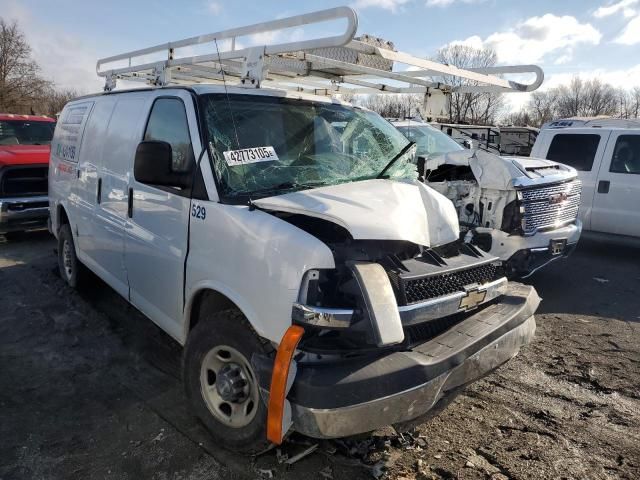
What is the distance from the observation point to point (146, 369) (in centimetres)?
397

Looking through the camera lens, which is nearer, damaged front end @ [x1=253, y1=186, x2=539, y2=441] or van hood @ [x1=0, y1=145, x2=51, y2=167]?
damaged front end @ [x1=253, y1=186, x2=539, y2=441]

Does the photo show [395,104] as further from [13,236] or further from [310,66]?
[13,236]

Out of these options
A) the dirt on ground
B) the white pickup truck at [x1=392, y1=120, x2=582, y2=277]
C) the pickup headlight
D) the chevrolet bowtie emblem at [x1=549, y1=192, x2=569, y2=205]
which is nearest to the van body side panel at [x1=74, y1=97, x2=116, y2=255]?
the dirt on ground

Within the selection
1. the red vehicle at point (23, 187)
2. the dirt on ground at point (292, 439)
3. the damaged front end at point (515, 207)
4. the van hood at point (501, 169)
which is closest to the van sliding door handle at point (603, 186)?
the van hood at point (501, 169)

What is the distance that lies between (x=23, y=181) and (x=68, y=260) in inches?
133

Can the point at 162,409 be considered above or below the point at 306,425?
below

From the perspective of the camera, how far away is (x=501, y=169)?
548 centimetres

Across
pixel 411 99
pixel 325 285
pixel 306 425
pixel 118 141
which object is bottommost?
pixel 306 425

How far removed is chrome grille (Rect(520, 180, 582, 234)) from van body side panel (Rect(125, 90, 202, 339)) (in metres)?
3.89

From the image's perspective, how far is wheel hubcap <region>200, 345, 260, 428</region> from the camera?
269 cm

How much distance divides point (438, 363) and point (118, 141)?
3216 mm

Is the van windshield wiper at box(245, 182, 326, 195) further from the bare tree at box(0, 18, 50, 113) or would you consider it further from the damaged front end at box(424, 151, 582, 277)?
the bare tree at box(0, 18, 50, 113)

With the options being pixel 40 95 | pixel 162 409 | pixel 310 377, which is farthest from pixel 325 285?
pixel 40 95

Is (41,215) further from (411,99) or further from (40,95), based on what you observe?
(40,95)
